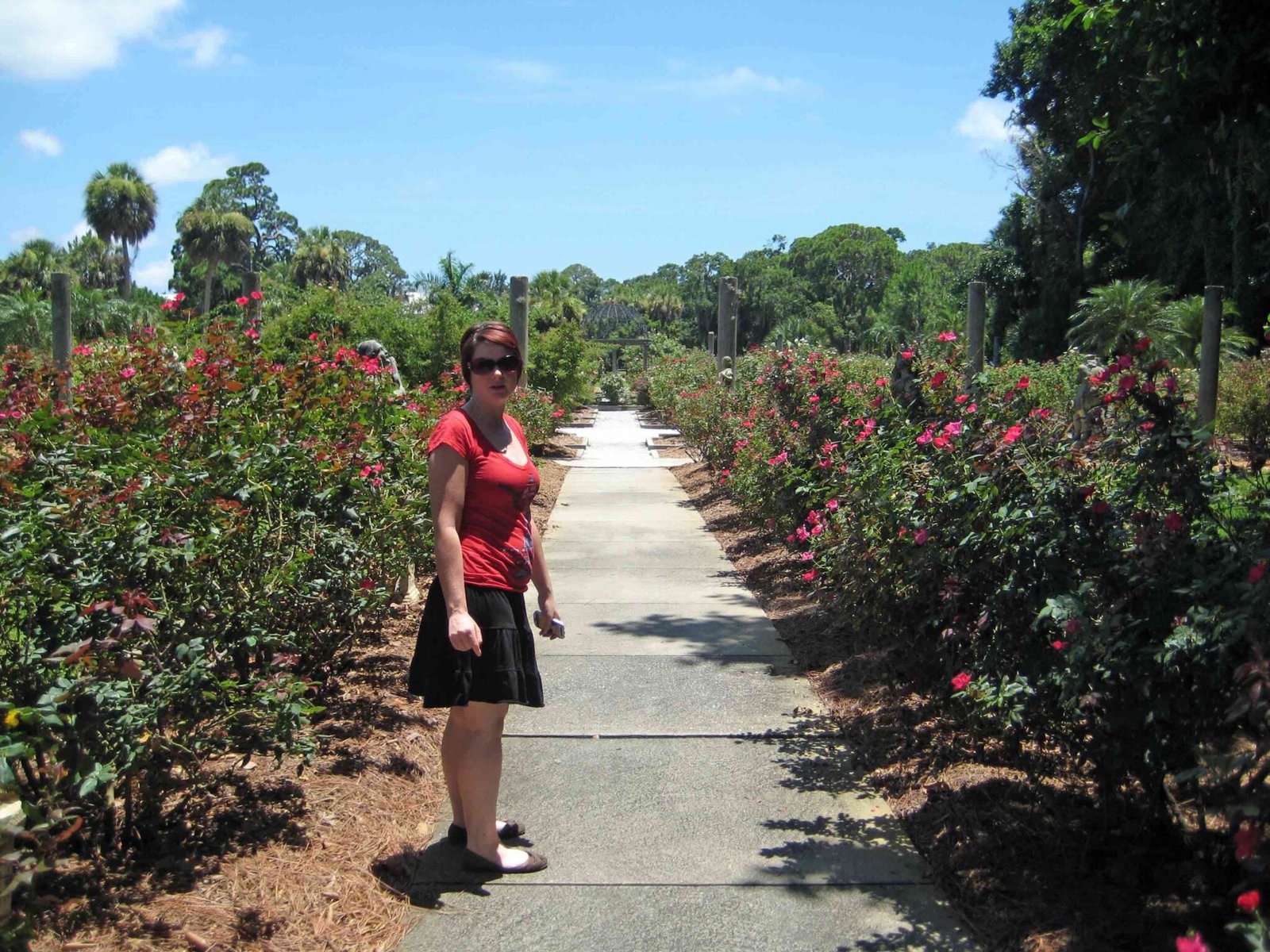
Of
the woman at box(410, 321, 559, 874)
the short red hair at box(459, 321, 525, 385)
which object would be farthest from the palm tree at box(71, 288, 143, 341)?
the woman at box(410, 321, 559, 874)

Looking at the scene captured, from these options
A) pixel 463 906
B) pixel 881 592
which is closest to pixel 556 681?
pixel 881 592

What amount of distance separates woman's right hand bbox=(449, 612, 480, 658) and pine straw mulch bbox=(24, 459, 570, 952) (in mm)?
643

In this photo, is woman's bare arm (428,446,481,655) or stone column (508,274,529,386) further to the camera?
stone column (508,274,529,386)

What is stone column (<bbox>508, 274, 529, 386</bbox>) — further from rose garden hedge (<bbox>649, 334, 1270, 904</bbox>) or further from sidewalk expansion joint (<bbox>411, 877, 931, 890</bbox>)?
sidewalk expansion joint (<bbox>411, 877, 931, 890</bbox>)

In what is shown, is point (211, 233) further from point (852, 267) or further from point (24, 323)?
point (852, 267)

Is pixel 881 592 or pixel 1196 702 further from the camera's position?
pixel 881 592

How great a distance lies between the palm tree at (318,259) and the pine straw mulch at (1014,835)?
65.5 metres

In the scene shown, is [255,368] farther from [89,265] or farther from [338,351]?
[89,265]

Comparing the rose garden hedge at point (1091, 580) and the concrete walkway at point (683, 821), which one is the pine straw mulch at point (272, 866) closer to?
the concrete walkway at point (683, 821)

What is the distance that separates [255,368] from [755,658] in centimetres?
292

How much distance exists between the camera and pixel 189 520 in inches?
145

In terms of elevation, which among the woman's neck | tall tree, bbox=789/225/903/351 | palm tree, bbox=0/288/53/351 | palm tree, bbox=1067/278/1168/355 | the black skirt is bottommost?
the black skirt

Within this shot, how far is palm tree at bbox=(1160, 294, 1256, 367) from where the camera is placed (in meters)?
22.7

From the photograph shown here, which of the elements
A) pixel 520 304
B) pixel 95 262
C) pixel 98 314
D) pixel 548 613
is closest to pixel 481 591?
pixel 548 613
